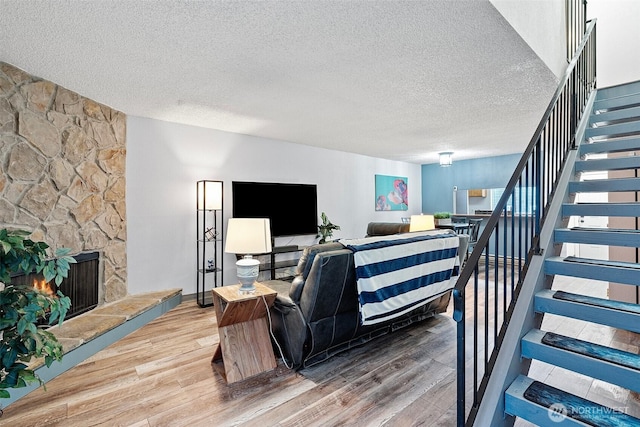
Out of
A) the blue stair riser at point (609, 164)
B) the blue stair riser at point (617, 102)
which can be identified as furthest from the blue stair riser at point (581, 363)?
the blue stair riser at point (617, 102)

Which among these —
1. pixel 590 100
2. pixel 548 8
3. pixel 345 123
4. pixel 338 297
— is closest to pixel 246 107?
pixel 345 123

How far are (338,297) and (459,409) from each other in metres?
1.18

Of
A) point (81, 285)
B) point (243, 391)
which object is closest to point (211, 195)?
point (81, 285)

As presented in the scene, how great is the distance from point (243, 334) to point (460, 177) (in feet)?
21.5

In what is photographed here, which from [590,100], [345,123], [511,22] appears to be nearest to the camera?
[511,22]

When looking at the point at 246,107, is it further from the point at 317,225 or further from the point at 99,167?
the point at 317,225

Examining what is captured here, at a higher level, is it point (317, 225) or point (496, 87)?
point (496, 87)

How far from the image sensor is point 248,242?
7.65 feet

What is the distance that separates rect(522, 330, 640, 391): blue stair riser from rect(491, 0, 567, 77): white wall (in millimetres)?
1892

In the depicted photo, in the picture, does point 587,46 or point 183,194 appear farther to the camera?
point 183,194

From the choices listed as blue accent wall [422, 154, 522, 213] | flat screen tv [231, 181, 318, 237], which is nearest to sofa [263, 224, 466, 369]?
flat screen tv [231, 181, 318, 237]

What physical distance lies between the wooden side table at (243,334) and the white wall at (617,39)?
529 centimetres

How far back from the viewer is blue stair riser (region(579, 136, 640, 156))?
96.8 inches

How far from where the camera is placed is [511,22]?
2.01 metres
